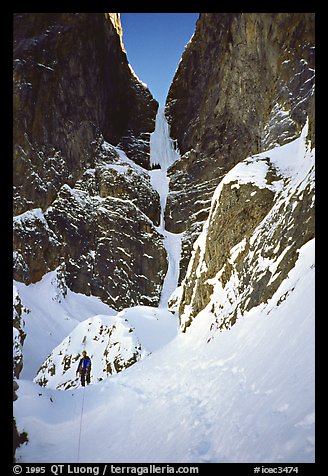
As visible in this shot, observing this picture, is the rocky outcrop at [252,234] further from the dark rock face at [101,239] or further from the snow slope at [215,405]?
the dark rock face at [101,239]

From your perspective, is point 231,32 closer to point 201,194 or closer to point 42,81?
point 201,194

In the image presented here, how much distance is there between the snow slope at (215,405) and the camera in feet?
19.3

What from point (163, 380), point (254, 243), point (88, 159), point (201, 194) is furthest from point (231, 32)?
point (163, 380)

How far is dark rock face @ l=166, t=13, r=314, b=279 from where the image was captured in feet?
124

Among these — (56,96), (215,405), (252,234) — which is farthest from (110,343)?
(56,96)

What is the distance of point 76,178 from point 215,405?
4665 centimetres

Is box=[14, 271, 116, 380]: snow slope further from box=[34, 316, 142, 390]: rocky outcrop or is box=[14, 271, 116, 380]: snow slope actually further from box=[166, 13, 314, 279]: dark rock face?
box=[166, 13, 314, 279]: dark rock face

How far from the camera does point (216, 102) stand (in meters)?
49.7

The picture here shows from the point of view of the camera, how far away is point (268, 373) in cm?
719

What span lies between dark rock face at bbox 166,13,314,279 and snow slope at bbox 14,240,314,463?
76.5 ft

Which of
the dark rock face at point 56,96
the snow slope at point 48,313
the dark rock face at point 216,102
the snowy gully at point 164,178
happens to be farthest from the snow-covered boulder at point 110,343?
the dark rock face at point 56,96

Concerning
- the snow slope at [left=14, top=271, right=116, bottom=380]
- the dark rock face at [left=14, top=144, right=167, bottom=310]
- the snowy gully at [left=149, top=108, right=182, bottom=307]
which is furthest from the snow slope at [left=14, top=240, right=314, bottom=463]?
the snowy gully at [left=149, top=108, right=182, bottom=307]

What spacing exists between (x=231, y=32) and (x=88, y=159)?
20.8m

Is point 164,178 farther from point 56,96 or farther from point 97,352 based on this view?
point 97,352
